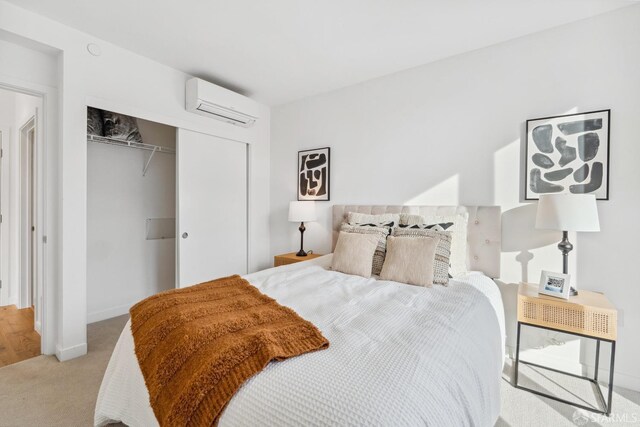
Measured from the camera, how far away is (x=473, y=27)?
2.21 metres

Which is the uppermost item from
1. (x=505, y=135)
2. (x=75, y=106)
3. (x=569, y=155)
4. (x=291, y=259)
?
(x=75, y=106)

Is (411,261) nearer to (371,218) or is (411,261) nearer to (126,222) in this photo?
(371,218)

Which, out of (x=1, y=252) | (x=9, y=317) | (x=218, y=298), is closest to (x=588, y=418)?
(x=218, y=298)

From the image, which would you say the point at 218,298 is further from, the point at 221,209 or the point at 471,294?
the point at 221,209

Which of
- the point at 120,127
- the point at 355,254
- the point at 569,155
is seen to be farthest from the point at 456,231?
the point at 120,127

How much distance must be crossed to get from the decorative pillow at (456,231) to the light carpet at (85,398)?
81cm

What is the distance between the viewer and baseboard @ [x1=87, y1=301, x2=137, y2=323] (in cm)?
306

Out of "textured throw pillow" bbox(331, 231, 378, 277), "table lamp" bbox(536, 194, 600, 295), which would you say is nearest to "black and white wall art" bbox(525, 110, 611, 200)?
"table lamp" bbox(536, 194, 600, 295)

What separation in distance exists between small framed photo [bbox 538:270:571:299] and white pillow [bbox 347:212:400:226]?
1074 mm

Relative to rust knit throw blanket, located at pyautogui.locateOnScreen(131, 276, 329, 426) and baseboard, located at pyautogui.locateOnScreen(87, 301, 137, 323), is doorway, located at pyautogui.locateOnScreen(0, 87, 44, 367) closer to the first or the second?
baseboard, located at pyautogui.locateOnScreen(87, 301, 137, 323)

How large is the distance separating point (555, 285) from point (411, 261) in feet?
3.03

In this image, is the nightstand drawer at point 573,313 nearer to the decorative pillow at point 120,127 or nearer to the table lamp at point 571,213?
the table lamp at point 571,213

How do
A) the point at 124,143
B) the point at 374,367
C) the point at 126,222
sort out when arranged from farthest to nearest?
the point at 126,222 → the point at 124,143 → the point at 374,367

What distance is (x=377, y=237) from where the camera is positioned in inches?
92.2
